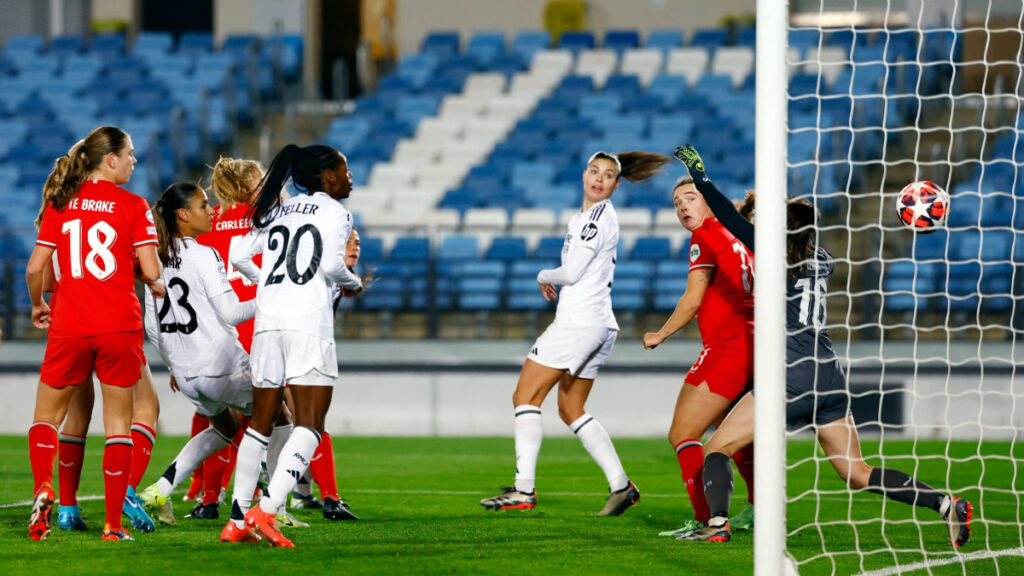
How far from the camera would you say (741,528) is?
20.3 feet

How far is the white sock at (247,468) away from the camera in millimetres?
5398

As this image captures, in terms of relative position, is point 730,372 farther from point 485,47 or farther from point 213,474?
point 485,47

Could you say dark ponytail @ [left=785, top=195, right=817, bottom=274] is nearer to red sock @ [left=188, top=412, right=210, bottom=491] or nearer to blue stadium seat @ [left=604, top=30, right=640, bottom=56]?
red sock @ [left=188, top=412, right=210, bottom=491]

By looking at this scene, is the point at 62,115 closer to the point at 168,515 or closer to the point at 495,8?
the point at 495,8

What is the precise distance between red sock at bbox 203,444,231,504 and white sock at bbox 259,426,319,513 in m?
1.19

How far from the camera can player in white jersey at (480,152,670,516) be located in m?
6.69

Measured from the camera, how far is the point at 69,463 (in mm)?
5832

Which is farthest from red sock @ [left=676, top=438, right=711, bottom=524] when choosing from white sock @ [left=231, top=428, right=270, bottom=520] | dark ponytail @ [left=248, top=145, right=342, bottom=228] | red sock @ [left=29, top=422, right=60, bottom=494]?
red sock @ [left=29, top=422, right=60, bottom=494]

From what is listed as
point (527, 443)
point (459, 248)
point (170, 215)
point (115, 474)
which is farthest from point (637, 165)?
point (459, 248)

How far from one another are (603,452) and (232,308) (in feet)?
7.08

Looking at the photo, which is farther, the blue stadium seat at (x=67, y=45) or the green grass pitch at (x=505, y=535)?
the blue stadium seat at (x=67, y=45)

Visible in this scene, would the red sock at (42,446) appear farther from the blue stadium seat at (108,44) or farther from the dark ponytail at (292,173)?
the blue stadium seat at (108,44)

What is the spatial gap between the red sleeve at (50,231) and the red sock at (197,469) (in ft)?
4.56

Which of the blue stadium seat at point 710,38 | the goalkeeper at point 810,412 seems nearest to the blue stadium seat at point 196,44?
the blue stadium seat at point 710,38
